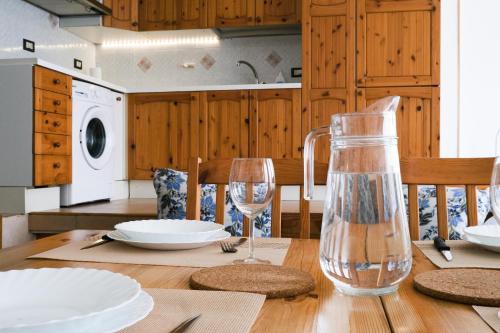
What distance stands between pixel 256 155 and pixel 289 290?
361 cm

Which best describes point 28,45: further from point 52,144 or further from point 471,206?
point 471,206

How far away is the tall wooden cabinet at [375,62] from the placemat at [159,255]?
10.4ft

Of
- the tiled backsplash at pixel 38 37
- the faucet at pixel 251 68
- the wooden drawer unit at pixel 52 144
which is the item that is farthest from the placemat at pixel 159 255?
the faucet at pixel 251 68

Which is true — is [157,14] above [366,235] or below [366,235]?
above

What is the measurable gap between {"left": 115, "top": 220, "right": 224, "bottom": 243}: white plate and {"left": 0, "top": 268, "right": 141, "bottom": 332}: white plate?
274 mm

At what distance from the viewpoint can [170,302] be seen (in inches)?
21.6

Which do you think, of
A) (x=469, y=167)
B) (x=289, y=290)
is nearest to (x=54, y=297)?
(x=289, y=290)

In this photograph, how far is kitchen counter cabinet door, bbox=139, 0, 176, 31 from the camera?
178 inches

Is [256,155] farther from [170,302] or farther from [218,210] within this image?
[170,302]

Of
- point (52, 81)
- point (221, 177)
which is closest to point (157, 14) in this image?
point (52, 81)

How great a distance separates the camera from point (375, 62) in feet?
13.0

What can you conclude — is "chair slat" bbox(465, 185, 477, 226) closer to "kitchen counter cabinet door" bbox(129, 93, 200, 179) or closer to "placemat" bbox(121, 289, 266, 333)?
"placemat" bbox(121, 289, 266, 333)

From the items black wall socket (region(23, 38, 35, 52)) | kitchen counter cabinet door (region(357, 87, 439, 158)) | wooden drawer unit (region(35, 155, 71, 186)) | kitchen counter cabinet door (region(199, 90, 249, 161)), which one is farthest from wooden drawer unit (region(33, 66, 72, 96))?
kitchen counter cabinet door (region(357, 87, 439, 158))

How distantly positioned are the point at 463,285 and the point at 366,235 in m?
0.15
